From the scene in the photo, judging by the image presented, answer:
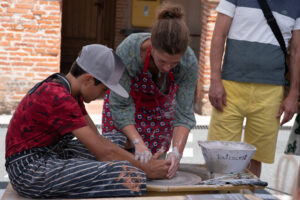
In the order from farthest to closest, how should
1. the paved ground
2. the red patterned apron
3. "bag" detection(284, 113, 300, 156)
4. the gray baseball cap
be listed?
the paved ground < "bag" detection(284, 113, 300, 156) < the red patterned apron < the gray baseball cap

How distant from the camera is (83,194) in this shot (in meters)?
2.64

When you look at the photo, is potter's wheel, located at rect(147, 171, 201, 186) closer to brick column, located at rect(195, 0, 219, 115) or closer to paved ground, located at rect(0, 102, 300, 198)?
paved ground, located at rect(0, 102, 300, 198)

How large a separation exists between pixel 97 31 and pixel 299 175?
10218 mm

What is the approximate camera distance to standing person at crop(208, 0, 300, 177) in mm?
3408

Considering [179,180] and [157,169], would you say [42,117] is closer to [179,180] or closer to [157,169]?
[157,169]

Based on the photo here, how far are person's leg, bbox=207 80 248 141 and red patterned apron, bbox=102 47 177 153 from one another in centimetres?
35

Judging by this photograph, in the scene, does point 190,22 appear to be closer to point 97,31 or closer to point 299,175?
point 97,31

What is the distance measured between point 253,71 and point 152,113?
73cm

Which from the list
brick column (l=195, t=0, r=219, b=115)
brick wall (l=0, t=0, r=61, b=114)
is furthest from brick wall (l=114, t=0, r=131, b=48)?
brick wall (l=0, t=0, r=61, b=114)

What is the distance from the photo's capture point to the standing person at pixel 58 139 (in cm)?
262

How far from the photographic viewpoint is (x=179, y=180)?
9.55 ft

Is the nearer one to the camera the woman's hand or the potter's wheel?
the potter's wheel

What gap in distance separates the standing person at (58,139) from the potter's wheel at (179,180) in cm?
15

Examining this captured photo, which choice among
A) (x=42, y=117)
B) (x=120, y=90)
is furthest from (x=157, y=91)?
(x=42, y=117)
